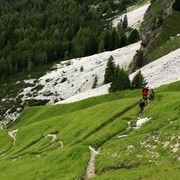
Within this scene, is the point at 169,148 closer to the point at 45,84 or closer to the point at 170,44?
the point at 170,44


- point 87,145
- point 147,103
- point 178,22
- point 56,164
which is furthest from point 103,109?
point 178,22

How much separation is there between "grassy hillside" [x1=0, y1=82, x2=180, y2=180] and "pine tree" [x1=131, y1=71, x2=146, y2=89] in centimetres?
1543

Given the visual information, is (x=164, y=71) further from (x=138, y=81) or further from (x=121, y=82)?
(x=121, y=82)

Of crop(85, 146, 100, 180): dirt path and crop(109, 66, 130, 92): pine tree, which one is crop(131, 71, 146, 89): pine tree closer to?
crop(109, 66, 130, 92): pine tree

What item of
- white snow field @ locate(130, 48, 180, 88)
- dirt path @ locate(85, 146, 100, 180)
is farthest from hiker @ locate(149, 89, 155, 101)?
white snow field @ locate(130, 48, 180, 88)

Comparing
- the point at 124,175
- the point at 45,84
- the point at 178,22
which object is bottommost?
the point at 45,84

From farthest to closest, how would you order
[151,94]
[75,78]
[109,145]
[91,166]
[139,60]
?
[75,78] → [139,60] → [151,94] → [109,145] → [91,166]

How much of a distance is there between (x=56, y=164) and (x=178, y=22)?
8499 cm

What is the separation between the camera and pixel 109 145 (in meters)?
35.2

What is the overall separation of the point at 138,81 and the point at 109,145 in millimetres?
46471

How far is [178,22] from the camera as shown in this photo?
352 ft

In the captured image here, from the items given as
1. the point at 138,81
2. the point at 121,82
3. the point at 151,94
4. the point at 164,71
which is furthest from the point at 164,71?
the point at 151,94

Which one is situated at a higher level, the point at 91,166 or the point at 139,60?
the point at 139,60

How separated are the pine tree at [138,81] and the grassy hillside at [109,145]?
15.4m
